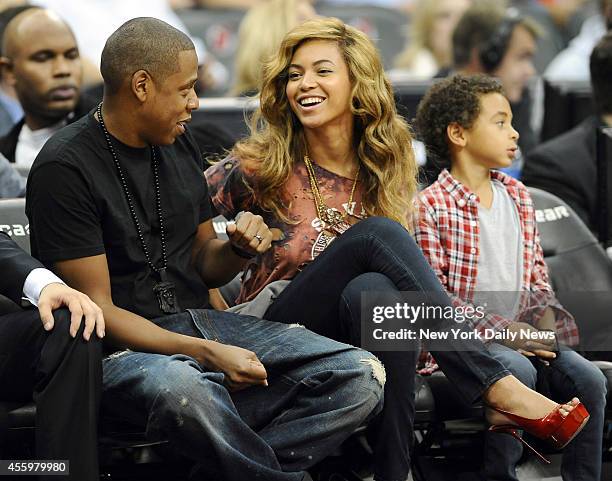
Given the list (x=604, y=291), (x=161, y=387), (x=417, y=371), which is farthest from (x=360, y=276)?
(x=604, y=291)

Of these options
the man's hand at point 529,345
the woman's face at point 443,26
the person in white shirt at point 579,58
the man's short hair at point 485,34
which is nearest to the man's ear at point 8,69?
the man's hand at point 529,345

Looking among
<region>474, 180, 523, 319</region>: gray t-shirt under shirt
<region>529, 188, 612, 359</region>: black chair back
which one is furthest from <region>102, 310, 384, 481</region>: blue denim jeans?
<region>529, 188, 612, 359</region>: black chair back

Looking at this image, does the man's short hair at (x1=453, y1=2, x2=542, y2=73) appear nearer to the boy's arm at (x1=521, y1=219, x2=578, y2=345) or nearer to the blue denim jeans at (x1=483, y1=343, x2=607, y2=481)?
the boy's arm at (x1=521, y1=219, x2=578, y2=345)

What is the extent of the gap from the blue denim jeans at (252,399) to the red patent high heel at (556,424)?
0.37 metres

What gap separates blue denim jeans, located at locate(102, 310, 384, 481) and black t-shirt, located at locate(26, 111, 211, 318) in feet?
0.40

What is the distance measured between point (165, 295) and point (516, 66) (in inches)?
140

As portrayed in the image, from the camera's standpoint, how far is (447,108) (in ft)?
13.0

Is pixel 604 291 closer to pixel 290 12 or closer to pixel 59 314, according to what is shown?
pixel 59 314

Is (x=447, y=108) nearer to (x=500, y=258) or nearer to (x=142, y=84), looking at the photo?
(x=500, y=258)

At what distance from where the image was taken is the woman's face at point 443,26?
770cm

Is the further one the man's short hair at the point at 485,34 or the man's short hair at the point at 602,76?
the man's short hair at the point at 485,34

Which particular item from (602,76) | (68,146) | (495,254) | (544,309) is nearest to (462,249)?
(495,254)

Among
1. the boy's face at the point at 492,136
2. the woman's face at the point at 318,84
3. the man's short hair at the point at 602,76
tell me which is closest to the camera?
the woman's face at the point at 318,84

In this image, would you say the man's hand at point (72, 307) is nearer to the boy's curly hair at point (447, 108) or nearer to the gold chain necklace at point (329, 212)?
the gold chain necklace at point (329, 212)
